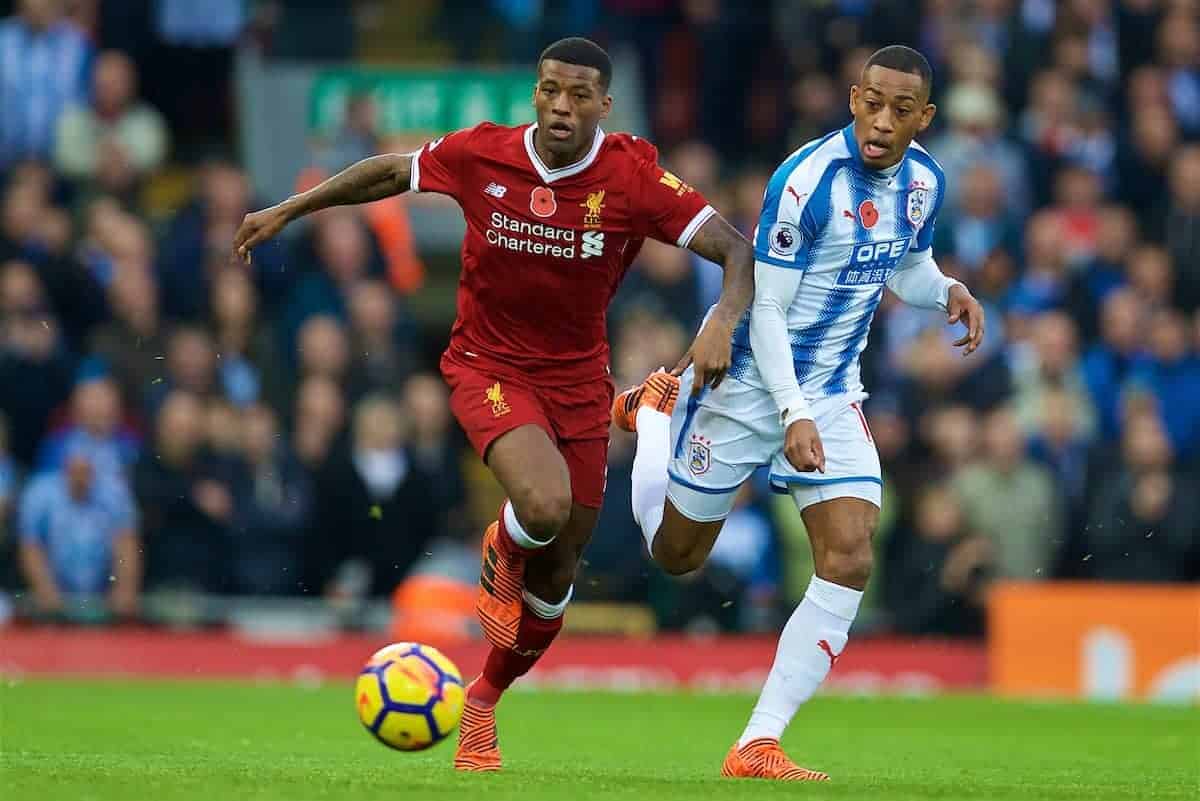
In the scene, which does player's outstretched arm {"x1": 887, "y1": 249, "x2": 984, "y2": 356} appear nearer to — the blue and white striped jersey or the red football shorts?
the blue and white striped jersey

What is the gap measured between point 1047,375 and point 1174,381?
116cm

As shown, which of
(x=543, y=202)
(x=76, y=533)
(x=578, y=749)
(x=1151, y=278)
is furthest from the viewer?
(x=1151, y=278)

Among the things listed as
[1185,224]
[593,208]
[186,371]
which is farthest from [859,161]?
[1185,224]

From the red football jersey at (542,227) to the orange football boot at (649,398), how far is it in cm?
129

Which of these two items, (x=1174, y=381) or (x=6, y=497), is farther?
(x=1174, y=381)

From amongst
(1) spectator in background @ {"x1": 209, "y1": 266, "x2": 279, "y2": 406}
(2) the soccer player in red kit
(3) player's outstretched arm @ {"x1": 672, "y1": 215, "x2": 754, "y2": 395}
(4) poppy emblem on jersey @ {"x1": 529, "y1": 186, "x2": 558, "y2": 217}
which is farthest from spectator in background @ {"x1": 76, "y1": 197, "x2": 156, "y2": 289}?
(3) player's outstretched arm @ {"x1": 672, "y1": 215, "x2": 754, "y2": 395}

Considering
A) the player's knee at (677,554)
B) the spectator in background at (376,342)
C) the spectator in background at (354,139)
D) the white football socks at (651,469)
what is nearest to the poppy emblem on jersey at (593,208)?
the white football socks at (651,469)

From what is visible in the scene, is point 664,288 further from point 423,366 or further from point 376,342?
point 423,366

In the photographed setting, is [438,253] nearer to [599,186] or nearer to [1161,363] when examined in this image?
[1161,363]

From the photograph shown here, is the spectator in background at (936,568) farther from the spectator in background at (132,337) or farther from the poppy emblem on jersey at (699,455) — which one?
the poppy emblem on jersey at (699,455)

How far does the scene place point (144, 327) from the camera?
16766 millimetres

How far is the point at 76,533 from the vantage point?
15.8 meters

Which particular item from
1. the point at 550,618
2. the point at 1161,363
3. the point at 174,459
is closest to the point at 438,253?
the point at 174,459

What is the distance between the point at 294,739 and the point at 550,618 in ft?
7.04
